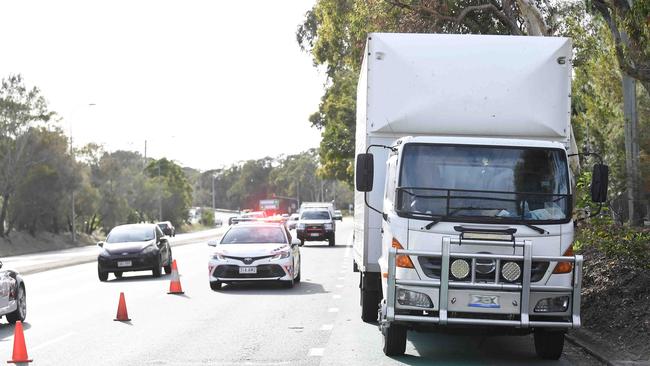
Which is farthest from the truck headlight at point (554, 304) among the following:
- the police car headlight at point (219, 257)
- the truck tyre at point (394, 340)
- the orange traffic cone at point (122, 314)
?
the police car headlight at point (219, 257)

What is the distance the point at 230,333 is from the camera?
500 inches

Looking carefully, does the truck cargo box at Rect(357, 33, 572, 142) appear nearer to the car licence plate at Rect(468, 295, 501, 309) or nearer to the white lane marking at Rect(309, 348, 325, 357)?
the car licence plate at Rect(468, 295, 501, 309)

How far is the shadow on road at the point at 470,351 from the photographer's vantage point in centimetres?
1041

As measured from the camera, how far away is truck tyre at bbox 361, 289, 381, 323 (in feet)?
42.8

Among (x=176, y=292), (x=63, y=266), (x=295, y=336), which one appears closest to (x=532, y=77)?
(x=295, y=336)

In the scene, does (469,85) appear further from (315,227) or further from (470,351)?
(315,227)

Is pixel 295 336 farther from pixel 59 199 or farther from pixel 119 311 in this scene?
pixel 59 199

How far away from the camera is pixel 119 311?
47.5ft

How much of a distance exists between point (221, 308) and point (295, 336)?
3.88 metres

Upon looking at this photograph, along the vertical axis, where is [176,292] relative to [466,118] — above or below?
below

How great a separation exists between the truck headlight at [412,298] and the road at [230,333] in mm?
981

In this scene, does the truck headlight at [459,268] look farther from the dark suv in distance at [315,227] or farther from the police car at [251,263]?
the dark suv in distance at [315,227]

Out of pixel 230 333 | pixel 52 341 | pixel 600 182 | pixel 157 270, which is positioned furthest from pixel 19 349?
pixel 157 270

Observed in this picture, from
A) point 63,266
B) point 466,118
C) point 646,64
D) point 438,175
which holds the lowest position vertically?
point 63,266
